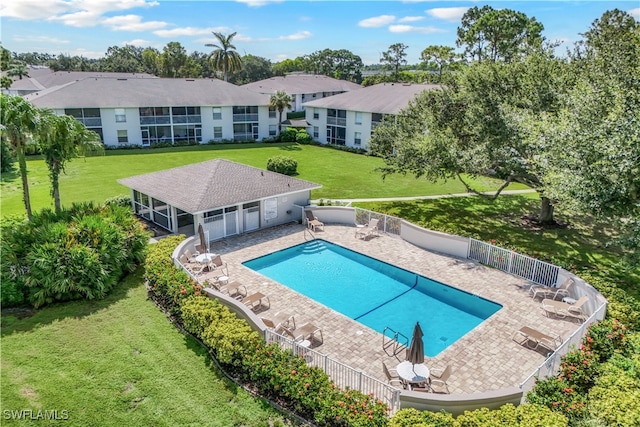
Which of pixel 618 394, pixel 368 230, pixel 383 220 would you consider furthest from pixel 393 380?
pixel 383 220

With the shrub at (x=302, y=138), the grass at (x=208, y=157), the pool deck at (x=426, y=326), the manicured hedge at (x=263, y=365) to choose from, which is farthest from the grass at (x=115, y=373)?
the shrub at (x=302, y=138)

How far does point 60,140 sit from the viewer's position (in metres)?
18.1

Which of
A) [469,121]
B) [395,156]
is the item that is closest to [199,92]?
[395,156]

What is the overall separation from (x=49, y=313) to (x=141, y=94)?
123 feet

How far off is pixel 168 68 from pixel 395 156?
223 ft

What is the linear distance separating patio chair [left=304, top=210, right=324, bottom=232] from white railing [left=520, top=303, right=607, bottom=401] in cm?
1306

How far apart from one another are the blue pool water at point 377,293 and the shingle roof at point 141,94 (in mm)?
32846

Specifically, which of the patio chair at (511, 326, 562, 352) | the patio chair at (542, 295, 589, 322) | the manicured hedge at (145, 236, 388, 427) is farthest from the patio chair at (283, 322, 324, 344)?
the patio chair at (542, 295, 589, 322)

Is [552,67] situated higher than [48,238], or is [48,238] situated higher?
[552,67]

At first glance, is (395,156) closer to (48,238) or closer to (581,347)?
(581,347)

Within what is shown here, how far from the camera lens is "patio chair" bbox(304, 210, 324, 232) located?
22.4 m

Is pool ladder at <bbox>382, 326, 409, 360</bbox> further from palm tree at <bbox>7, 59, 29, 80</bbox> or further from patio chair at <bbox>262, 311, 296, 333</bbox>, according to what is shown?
palm tree at <bbox>7, 59, 29, 80</bbox>

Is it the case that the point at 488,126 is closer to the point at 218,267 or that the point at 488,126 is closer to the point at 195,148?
the point at 218,267

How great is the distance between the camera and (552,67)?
20.8 m
